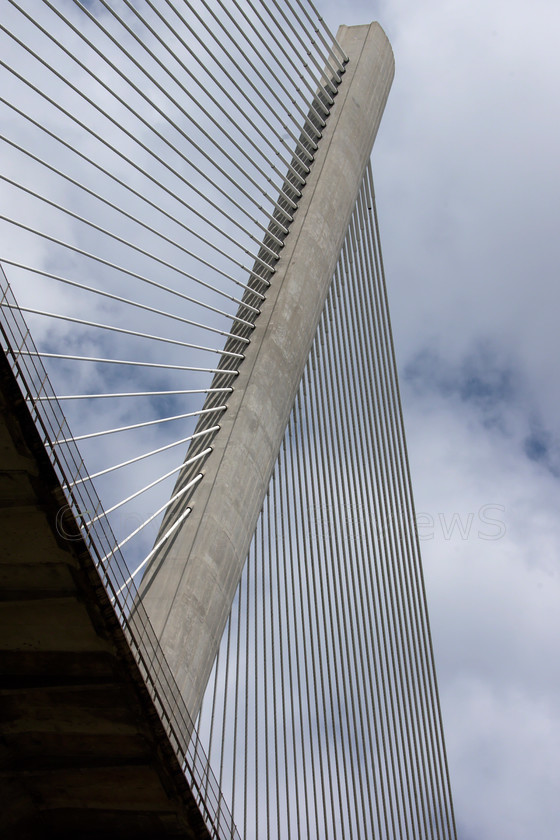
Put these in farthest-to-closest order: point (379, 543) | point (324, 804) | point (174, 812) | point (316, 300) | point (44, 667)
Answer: point (379, 543), point (316, 300), point (324, 804), point (174, 812), point (44, 667)

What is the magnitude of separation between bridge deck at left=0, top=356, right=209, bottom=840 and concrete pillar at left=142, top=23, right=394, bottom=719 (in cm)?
106

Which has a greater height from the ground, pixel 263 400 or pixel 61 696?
pixel 263 400

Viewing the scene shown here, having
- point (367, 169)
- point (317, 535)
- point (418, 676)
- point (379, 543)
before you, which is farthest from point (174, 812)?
point (367, 169)

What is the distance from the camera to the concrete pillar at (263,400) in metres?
13.0

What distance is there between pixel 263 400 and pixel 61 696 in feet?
17.3

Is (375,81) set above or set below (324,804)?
above

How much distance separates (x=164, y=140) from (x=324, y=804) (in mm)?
8882

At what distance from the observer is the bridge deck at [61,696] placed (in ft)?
32.5

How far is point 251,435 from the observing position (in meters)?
14.7

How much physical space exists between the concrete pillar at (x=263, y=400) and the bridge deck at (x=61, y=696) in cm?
106

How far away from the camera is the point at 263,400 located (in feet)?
49.6

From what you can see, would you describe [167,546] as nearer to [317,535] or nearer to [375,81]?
[317,535]

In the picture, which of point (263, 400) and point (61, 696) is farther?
point (263, 400)

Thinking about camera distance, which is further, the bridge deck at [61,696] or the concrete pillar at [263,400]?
the concrete pillar at [263,400]
